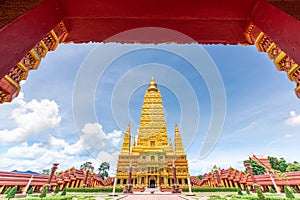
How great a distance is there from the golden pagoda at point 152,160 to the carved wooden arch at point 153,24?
75.5ft

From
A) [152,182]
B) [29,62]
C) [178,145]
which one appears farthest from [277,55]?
[178,145]

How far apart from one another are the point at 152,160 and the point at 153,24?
27.0 m

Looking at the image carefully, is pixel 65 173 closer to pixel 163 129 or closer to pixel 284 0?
pixel 163 129

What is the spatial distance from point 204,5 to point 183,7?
0.77ft

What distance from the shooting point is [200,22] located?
Answer: 7.48 feet

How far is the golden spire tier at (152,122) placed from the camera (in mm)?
31203

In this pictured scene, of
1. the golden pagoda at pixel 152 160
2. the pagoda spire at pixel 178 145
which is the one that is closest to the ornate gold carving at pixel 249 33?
the golden pagoda at pixel 152 160

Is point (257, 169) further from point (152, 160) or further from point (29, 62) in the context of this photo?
point (29, 62)

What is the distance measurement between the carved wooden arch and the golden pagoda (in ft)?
75.5

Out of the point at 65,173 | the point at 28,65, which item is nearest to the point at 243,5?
Result: the point at 28,65

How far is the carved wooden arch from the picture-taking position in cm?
159

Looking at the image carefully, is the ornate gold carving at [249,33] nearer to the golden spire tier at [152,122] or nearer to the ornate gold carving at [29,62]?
the ornate gold carving at [29,62]

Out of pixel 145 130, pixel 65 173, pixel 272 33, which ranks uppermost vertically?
pixel 145 130

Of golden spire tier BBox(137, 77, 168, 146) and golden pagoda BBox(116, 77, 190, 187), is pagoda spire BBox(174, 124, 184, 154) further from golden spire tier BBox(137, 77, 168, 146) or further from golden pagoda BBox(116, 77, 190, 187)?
golden spire tier BBox(137, 77, 168, 146)
